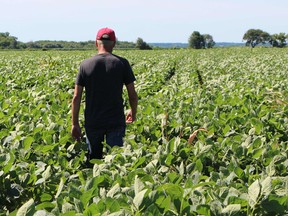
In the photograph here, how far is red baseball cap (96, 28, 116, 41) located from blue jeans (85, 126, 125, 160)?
1.01 m

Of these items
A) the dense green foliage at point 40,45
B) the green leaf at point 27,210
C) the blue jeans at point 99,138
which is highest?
Result: the green leaf at point 27,210

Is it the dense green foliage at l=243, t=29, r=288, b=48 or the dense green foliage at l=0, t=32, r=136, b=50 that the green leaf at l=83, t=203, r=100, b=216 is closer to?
the dense green foliage at l=0, t=32, r=136, b=50

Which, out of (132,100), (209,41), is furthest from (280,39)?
(132,100)

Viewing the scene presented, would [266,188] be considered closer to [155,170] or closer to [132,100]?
[155,170]

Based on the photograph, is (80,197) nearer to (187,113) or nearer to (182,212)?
(182,212)

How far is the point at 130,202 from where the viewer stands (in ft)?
6.62

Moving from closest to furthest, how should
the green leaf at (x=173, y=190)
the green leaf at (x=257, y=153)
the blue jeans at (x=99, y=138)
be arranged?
the green leaf at (x=173, y=190) → the green leaf at (x=257, y=153) → the blue jeans at (x=99, y=138)

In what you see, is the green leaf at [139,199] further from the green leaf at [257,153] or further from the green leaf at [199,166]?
the green leaf at [257,153]

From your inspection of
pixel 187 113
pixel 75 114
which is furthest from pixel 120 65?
pixel 187 113

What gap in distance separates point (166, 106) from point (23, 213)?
4.04 m

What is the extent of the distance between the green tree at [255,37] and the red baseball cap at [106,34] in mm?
130962

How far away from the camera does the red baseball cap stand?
14.4 ft

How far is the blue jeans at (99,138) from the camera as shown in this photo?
14.9 ft


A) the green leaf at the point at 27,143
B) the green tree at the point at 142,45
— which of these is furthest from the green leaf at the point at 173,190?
the green tree at the point at 142,45
